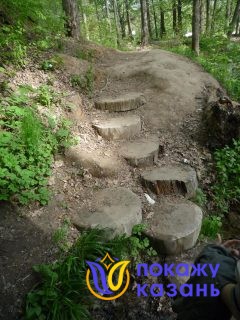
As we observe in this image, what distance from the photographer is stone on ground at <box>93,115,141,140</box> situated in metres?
4.85

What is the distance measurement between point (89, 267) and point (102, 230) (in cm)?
44

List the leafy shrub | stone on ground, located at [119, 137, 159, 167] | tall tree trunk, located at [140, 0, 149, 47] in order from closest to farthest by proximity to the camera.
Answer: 1. stone on ground, located at [119, 137, 159, 167]
2. the leafy shrub
3. tall tree trunk, located at [140, 0, 149, 47]

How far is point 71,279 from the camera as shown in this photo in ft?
8.98

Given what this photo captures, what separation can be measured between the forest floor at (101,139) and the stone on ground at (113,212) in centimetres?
14

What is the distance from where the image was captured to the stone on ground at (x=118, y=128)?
4852 mm

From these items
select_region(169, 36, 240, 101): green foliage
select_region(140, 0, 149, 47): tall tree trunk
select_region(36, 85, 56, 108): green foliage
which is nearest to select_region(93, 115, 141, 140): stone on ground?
select_region(36, 85, 56, 108): green foliage

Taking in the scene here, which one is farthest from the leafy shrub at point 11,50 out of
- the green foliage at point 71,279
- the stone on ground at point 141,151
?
the green foliage at point 71,279

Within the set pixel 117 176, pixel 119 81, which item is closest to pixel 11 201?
pixel 117 176

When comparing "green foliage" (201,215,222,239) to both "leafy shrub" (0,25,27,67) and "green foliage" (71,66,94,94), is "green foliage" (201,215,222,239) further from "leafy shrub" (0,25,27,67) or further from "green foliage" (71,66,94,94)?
"leafy shrub" (0,25,27,67)

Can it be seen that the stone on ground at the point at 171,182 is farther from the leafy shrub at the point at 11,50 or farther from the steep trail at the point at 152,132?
the leafy shrub at the point at 11,50

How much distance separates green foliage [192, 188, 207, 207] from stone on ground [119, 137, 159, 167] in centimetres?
86

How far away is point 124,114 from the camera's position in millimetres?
5578

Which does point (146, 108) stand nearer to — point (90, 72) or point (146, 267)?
point (90, 72)

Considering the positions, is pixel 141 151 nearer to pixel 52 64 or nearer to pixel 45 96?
pixel 45 96
